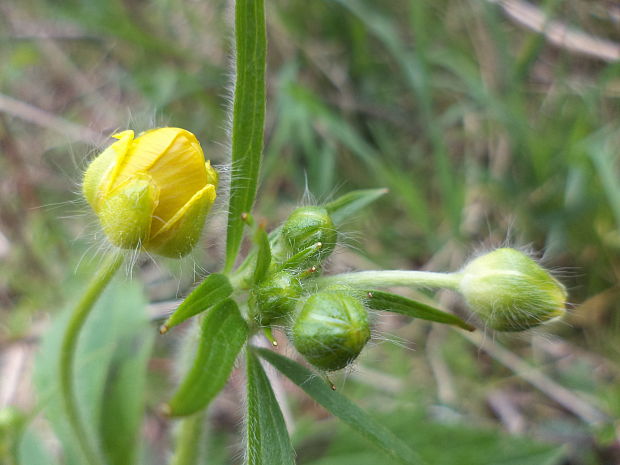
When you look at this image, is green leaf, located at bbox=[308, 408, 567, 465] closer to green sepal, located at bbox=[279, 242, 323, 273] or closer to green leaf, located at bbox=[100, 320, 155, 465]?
green leaf, located at bbox=[100, 320, 155, 465]

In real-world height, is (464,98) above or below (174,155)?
below

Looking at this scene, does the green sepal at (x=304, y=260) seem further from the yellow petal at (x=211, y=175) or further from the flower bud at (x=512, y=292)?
the flower bud at (x=512, y=292)

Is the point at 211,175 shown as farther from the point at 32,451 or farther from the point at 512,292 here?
the point at 32,451

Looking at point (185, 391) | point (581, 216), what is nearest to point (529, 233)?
point (581, 216)

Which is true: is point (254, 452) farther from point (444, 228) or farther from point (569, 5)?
point (569, 5)

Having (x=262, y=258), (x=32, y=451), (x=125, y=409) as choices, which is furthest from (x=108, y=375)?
(x=262, y=258)

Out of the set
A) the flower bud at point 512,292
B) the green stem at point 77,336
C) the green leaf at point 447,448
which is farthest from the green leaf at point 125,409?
the flower bud at point 512,292
